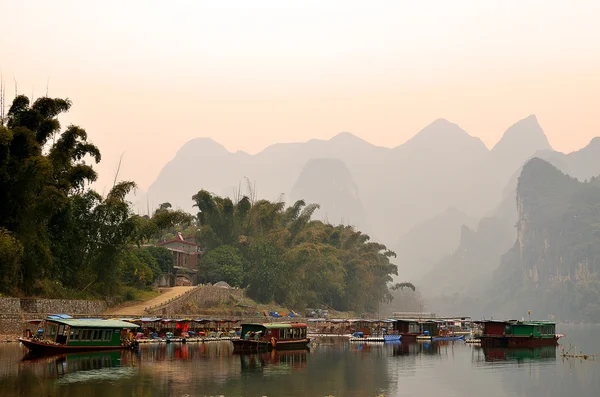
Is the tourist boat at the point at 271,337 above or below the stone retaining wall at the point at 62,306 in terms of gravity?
below

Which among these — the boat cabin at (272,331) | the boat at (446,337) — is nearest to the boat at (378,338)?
the boat at (446,337)

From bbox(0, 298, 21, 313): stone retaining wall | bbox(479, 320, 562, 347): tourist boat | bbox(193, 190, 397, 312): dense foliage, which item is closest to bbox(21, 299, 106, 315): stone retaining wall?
bbox(0, 298, 21, 313): stone retaining wall

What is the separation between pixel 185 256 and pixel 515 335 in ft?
195

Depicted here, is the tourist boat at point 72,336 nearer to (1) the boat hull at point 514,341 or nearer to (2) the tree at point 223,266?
(1) the boat hull at point 514,341

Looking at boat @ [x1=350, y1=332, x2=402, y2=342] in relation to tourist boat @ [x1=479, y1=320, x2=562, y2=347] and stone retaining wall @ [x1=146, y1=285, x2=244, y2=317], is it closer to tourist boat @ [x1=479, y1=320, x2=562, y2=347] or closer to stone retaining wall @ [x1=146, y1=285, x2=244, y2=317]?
tourist boat @ [x1=479, y1=320, x2=562, y2=347]

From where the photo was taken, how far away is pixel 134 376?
1697 inches

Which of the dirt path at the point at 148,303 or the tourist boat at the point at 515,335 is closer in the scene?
the dirt path at the point at 148,303

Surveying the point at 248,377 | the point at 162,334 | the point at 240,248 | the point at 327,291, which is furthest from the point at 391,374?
the point at 327,291

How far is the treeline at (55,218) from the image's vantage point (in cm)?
6138

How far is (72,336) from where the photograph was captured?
54.0m

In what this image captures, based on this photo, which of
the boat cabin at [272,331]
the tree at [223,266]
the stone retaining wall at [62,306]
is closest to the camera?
the stone retaining wall at [62,306]

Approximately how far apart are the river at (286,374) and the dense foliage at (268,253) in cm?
4262

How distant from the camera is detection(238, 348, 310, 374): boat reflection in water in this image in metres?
50.7

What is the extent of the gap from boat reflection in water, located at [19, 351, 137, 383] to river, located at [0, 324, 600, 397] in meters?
0.06
